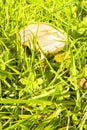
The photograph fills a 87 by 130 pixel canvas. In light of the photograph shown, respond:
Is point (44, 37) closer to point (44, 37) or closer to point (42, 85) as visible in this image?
point (44, 37)

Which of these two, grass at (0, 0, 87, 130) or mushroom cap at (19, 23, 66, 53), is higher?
mushroom cap at (19, 23, 66, 53)

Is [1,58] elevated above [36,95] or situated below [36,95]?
above

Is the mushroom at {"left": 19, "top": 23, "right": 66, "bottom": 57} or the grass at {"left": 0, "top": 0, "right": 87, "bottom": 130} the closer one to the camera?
the grass at {"left": 0, "top": 0, "right": 87, "bottom": 130}

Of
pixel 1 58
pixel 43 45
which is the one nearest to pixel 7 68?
pixel 1 58

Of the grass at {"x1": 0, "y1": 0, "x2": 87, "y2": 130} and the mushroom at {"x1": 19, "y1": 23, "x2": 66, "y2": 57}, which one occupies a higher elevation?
the mushroom at {"x1": 19, "y1": 23, "x2": 66, "y2": 57}

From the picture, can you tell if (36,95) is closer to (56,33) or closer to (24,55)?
(24,55)

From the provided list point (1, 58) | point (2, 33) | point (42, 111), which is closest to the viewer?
point (42, 111)

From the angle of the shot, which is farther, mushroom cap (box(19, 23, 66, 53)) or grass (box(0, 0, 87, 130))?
mushroom cap (box(19, 23, 66, 53))

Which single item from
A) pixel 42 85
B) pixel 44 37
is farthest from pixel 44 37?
pixel 42 85
